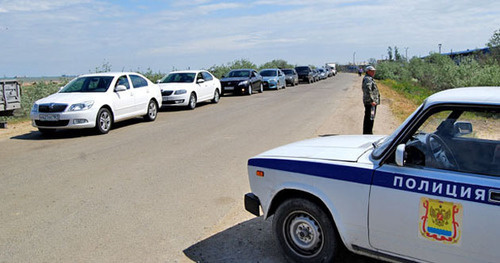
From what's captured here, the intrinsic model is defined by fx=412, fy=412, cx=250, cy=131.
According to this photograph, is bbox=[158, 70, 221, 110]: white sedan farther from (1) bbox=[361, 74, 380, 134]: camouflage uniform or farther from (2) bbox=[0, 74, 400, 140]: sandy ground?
(1) bbox=[361, 74, 380, 134]: camouflage uniform

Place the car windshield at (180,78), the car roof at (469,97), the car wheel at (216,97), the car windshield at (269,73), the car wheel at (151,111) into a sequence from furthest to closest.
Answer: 1. the car windshield at (269,73)
2. the car wheel at (216,97)
3. the car windshield at (180,78)
4. the car wheel at (151,111)
5. the car roof at (469,97)

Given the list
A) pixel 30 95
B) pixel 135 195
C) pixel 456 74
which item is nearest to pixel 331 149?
pixel 135 195

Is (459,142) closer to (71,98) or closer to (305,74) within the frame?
(71,98)

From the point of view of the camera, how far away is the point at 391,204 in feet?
10.0

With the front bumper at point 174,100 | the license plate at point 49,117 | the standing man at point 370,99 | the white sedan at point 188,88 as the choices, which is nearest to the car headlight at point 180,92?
the white sedan at point 188,88

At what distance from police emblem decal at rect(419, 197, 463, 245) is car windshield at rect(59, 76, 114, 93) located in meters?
10.7

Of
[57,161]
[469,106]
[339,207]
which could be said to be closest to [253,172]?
[339,207]

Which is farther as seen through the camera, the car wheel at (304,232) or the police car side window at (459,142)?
the car wheel at (304,232)

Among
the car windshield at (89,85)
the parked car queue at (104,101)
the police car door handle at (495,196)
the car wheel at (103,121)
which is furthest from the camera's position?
the car windshield at (89,85)

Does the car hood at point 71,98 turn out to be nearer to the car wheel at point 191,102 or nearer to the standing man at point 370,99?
the car wheel at point 191,102

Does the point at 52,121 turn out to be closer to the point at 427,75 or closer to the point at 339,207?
the point at 339,207

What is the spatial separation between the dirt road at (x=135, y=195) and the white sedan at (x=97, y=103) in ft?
1.40

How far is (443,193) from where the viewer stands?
112 inches

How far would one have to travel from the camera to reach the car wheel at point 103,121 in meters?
11.2
